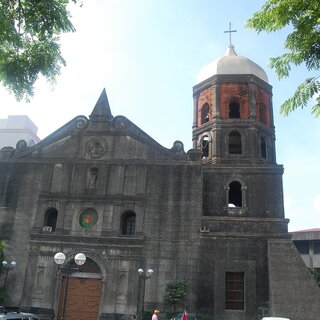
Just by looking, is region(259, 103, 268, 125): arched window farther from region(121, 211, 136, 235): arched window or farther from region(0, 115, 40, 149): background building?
region(0, 115, 40, 149): background building

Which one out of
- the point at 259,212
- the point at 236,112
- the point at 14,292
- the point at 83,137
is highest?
the point at 236,112

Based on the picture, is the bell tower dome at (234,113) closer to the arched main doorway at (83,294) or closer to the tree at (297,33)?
the arched main doorway at (83,294)

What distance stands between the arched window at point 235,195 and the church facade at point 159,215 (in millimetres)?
63

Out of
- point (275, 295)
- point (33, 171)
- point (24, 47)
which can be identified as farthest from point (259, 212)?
point (24, 47)

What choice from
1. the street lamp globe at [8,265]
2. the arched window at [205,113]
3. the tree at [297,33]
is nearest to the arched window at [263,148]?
the arched window at [205,113]

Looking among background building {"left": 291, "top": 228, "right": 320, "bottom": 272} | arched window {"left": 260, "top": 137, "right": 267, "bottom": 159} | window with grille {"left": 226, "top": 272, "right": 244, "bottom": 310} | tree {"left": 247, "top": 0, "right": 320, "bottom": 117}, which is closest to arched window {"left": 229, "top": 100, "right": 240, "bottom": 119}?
arched window {"left": 260, "top": 137, "right": 267, "bottom": 159}

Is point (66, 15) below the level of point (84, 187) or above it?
below

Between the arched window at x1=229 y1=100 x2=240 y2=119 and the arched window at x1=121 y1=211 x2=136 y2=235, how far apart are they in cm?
903

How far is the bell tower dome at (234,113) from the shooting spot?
85.9 ft

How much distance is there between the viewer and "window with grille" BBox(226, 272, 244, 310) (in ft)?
73.1

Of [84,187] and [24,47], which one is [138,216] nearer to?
[84,187]

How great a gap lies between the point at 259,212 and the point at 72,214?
1093 centimetres

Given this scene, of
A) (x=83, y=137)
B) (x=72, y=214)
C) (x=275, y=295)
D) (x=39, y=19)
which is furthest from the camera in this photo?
(x=83, y=137)

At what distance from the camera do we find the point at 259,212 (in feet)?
79.6
